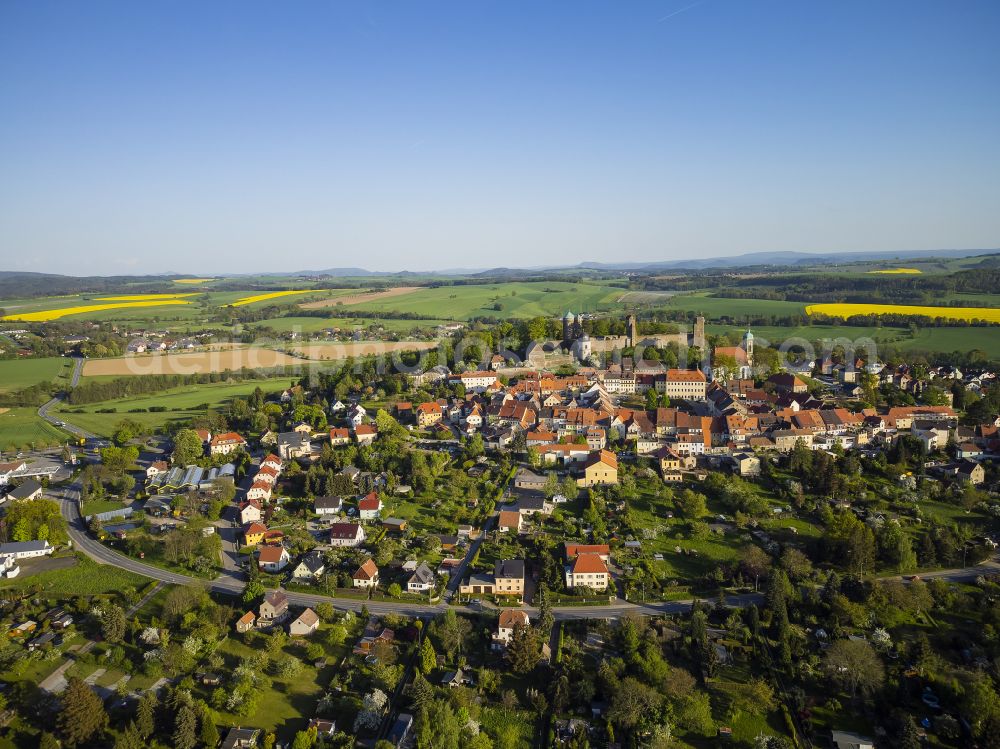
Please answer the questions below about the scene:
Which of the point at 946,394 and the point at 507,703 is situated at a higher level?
the point at 946,394

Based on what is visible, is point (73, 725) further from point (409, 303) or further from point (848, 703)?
point (409, 303)

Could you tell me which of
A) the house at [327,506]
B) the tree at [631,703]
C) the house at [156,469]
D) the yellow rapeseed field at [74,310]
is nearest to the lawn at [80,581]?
the house at [327,506]

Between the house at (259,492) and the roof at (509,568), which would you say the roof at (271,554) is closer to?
the house at (259,492)

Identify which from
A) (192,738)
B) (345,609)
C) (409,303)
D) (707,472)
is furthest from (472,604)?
(409,303)

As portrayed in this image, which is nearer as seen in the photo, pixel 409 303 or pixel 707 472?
pixel 707 472

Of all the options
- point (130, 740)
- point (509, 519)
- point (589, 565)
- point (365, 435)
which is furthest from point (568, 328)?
point (130, 740)

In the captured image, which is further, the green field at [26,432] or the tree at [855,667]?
the green field at [26,432]
